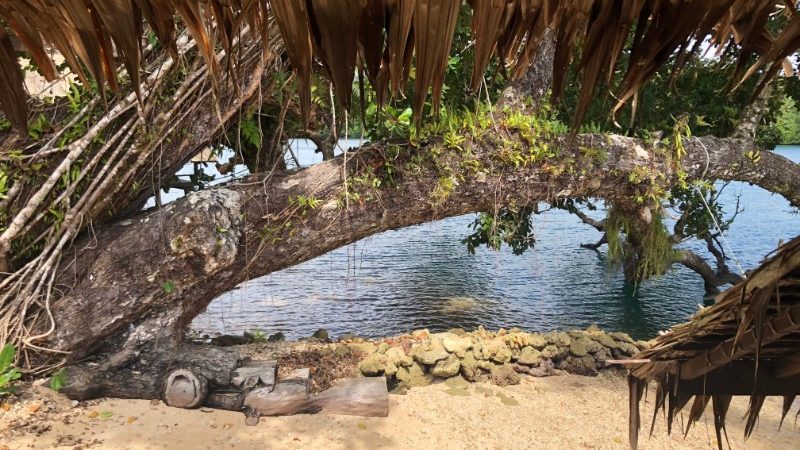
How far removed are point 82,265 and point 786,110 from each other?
25.1 ft

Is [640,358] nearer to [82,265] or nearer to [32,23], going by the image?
[32,23]

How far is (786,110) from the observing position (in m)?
6.80

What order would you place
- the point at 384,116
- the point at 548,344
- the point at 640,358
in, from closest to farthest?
the point at 640,358, the point at 384,116, the point at 548,344

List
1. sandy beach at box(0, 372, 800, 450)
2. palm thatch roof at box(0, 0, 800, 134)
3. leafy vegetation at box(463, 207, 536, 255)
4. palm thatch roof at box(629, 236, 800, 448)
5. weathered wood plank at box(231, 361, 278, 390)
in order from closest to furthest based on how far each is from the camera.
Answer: palm thatch roof at box(0, 0, 800, 134), palm thatch roof at box(629, 236, 800, 448), sandy beach at box(0, 372, 800, 450), weathered wood plank at box(231, 361, 278, 390), leafy vegetation at box(463, 207, 536, 255)

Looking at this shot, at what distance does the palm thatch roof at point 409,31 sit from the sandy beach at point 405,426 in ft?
8.04

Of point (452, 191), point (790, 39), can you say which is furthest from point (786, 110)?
point (790, 39)

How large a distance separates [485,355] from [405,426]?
111 centimetres

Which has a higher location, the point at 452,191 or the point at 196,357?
the point at 452,191

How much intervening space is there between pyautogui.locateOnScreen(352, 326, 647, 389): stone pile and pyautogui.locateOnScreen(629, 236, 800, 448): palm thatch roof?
2.31 metres

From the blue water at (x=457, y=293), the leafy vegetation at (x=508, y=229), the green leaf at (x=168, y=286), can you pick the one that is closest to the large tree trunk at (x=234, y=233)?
the green leaf at (x=168, y=286)

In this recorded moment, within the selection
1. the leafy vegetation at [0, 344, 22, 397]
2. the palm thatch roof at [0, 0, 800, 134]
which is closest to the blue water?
the leafy vegetation at [0, 344, 22, 397]

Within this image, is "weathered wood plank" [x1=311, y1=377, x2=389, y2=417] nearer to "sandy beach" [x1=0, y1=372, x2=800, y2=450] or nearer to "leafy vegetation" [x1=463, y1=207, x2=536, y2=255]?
"sandy beach" [x1=0, y1=372, x2=800, y2=450]

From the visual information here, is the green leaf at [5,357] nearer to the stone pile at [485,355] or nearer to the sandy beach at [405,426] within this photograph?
the sandy beach at [405,426]

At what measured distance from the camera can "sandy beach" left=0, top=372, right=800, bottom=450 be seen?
3109mm
